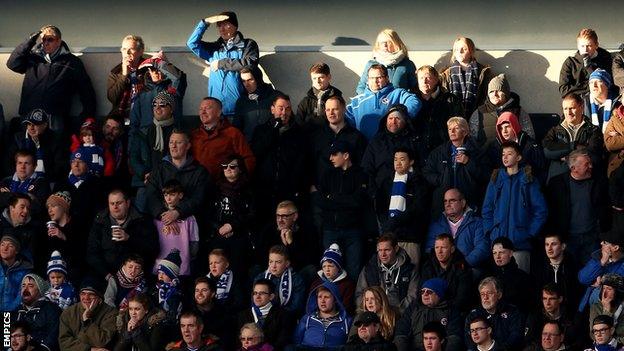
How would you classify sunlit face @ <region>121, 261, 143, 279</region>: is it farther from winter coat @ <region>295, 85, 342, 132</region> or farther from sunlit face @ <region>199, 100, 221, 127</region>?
winter coat @ <region>295, 85, 342, 132</region>

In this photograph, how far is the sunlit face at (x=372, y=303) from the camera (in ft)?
71.5

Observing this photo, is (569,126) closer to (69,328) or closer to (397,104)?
(397,104)

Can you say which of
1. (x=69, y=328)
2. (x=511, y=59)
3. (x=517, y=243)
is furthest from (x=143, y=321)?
(x=511, y=59)

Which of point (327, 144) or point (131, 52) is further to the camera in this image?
point (131, 52)

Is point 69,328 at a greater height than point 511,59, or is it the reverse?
point 511,59

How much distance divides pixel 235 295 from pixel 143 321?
1017 millimetres

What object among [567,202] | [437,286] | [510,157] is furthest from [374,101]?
[437,286]

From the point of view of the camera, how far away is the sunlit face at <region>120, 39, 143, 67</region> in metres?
24.8

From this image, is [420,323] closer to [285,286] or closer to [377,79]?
[285,286]

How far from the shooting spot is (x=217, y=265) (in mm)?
22484

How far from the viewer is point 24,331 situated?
2205 centimetres

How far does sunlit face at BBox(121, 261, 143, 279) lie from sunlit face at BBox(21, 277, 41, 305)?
0.97m

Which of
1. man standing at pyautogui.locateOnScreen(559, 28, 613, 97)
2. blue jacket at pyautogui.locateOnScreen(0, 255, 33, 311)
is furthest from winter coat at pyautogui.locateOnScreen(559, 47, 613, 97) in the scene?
blue jacket at pyautogui.locateOnScreen(0, 255, 33, 311)

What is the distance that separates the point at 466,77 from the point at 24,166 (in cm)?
483
